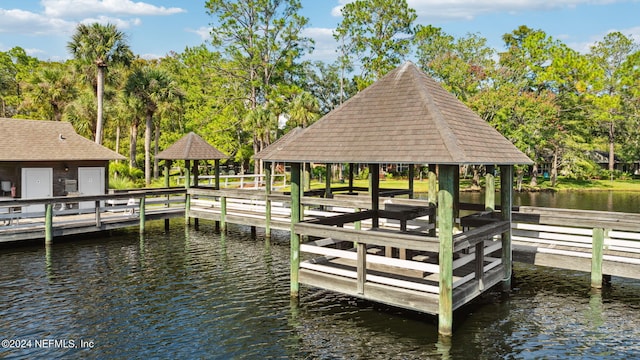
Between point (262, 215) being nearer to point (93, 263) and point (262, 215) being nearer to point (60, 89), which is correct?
point (93, 263)

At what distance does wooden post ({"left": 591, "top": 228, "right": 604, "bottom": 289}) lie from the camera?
39.8 ft

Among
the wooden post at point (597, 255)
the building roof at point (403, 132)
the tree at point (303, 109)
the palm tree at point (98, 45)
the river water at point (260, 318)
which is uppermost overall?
the palm tree at point (98, 45)

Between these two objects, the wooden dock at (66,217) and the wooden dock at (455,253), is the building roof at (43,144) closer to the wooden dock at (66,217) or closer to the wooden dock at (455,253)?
the wooden dock at (66,217)

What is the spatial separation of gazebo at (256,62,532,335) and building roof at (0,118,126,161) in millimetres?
14969

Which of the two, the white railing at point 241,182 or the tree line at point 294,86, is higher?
the tree line at point 294,86

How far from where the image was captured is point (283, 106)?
45281mm

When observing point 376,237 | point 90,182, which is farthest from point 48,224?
point 376,237

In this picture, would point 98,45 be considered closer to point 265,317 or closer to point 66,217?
point 66,217

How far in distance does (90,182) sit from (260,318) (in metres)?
16.3

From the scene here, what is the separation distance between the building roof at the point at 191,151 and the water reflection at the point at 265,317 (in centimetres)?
858

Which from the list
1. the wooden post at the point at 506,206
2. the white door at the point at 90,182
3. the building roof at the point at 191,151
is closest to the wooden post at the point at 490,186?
the wooden post at the point at 506,206

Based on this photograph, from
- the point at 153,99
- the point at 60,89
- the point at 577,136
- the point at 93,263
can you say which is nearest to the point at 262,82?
the point at 153,99

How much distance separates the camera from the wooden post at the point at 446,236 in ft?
30.6

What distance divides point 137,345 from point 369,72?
137ft
